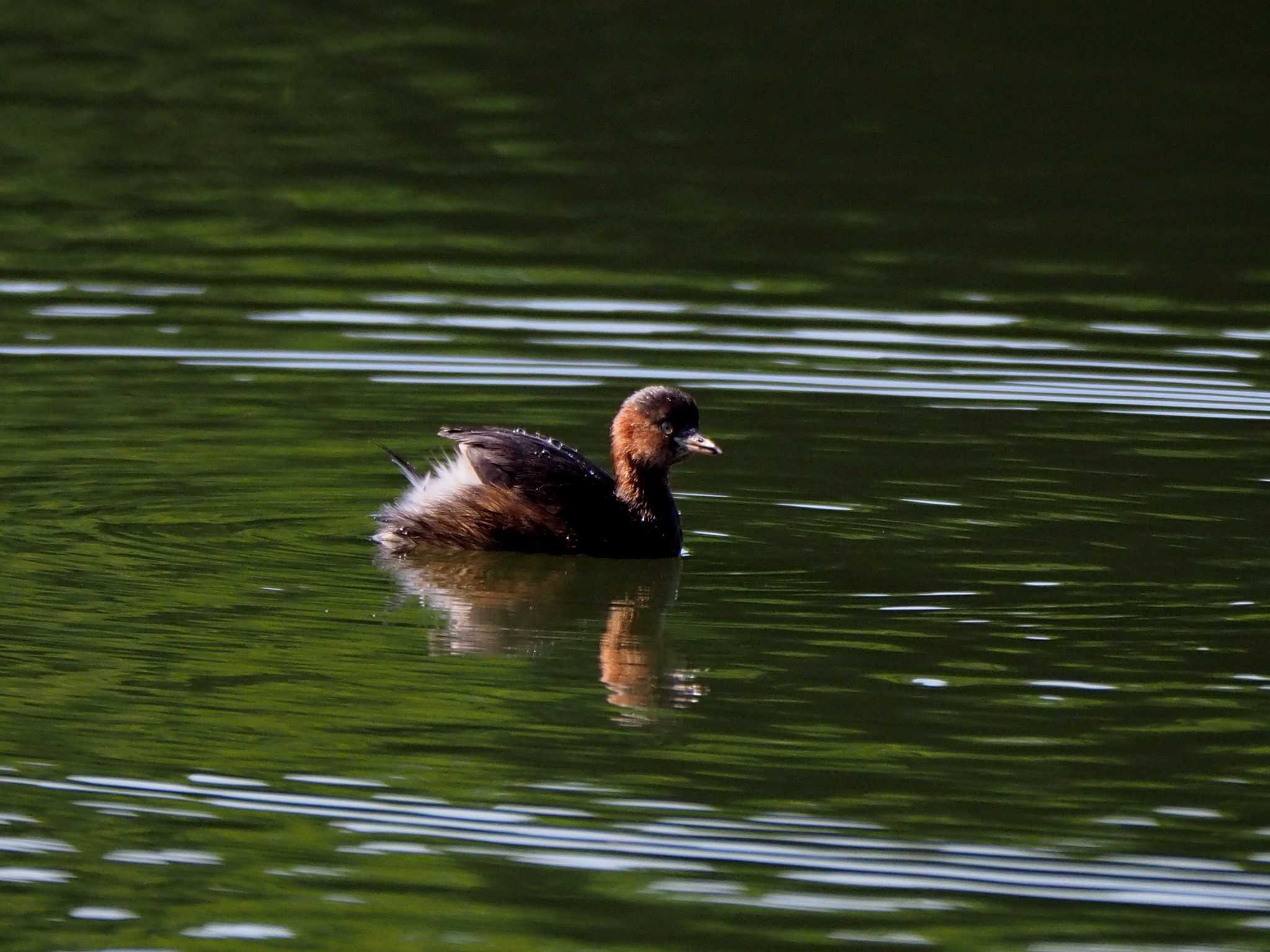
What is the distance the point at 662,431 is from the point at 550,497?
1.88 ft

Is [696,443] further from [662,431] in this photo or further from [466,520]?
[466,520]

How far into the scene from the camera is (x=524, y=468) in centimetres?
993

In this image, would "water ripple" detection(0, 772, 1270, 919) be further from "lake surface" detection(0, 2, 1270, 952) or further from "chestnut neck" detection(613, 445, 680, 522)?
"chestnut neck" detection(613, 445, 680, 522)

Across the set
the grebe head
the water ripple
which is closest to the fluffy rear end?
the grebe head

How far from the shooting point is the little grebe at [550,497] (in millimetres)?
9961

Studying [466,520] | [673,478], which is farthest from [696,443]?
[673,478]

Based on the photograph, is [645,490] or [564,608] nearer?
[564,608]

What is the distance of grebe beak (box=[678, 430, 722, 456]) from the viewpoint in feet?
33.1

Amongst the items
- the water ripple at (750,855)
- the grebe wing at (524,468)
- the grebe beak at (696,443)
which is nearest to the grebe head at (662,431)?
the grebe beak at (696,443)

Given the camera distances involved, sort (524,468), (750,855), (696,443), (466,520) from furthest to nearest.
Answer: (696,443), (466,520), (524,468), (750,855)

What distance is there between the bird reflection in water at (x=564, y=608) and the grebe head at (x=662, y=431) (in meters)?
0.44

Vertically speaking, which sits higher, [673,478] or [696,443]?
[696,443]

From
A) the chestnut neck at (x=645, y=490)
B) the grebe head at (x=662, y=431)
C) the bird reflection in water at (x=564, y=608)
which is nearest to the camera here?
the bird reflection in water at (x=564, y=608)

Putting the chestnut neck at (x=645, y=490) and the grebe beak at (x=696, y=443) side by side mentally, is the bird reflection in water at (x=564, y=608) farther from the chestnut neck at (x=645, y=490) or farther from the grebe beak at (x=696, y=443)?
the grebe beak at (x=696, y=443)
